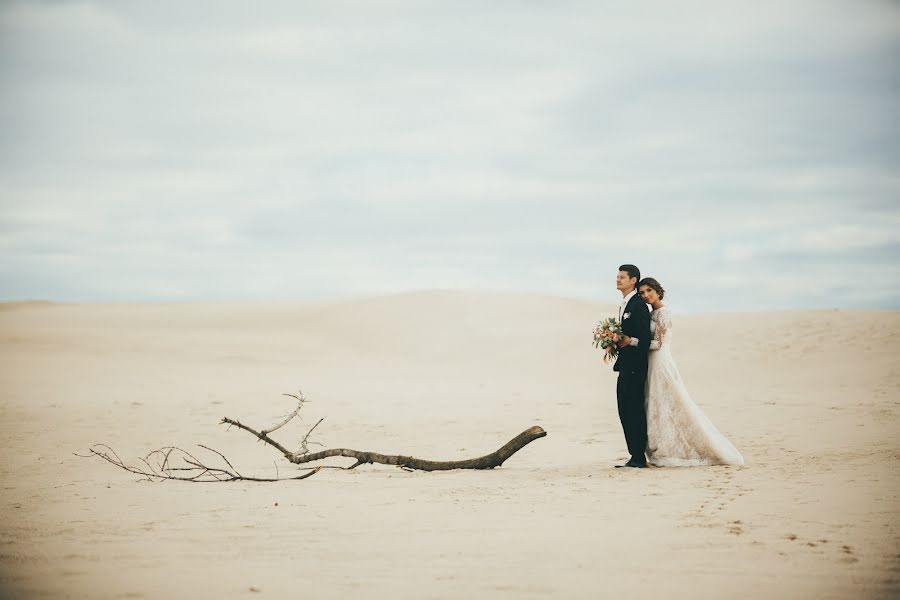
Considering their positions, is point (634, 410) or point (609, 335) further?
point (634, 410)

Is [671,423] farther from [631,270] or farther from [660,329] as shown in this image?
[631,270]

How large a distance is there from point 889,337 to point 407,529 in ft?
59.8

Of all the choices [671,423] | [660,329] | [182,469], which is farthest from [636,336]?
[182,469]

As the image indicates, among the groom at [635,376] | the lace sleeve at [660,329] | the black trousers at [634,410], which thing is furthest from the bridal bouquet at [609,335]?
the lace sleeve at [660,329]

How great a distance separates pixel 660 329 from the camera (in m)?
7.86

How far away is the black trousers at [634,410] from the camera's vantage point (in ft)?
25.5

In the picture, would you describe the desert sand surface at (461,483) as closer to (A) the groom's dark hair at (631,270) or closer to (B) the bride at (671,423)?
(B) the bride at (671,423)

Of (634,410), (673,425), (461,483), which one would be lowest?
(461,483)

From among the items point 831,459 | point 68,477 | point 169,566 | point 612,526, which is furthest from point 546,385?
point 169,566

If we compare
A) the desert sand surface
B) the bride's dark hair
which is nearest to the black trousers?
the desert sand surface

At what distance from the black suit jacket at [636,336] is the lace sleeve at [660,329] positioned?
10 cm

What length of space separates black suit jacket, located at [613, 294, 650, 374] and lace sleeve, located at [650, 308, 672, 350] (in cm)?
10

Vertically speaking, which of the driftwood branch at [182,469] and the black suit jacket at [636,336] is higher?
the black suit jacket at [636,336]

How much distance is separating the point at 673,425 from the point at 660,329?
1.00 meters
